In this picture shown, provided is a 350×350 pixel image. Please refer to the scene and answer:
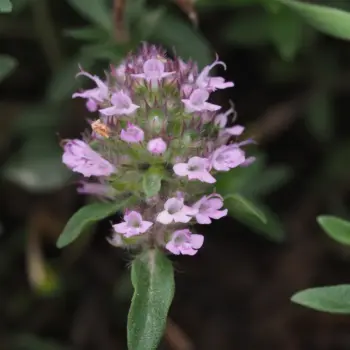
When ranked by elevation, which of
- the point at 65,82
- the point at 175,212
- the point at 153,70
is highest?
the point at 153,70

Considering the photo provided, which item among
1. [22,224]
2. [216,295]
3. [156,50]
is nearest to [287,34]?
[156,50]

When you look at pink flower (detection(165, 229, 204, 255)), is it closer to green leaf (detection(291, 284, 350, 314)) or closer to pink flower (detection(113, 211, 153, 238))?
pink flower (detection(113, 211, 153, 238))

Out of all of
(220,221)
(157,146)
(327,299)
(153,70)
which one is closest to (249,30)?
(220,221)

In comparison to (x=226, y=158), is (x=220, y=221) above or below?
below

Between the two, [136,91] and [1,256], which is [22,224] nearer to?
[1,256]

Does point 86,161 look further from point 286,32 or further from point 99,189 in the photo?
point 286,32

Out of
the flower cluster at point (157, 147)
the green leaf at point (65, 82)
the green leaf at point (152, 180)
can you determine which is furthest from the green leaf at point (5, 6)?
the green leaf at point (65, 82)

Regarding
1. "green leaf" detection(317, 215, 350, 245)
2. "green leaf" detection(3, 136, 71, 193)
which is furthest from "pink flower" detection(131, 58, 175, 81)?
"green leaf" detection(3, 136, 71, 193)

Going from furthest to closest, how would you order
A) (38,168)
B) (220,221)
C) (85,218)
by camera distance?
1. (220,221)
2. (38,168)
3. (85,218)
